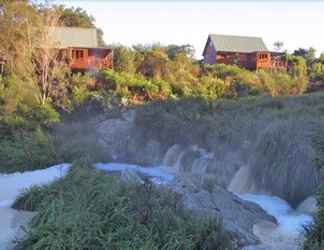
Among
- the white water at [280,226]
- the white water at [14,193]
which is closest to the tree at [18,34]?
the white water at [14,193]

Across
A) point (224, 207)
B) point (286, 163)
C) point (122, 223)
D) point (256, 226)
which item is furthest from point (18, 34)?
point (122, 223)

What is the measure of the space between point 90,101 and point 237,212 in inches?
626

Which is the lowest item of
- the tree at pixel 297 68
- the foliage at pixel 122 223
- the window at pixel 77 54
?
the foliage at pixel 122 223

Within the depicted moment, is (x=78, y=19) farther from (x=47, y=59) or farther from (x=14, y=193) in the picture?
(x=14, y=193)

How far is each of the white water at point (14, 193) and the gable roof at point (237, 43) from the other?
1132 inches

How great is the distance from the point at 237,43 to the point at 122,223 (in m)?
36.1

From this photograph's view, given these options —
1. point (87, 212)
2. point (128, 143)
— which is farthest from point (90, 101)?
point (87, 212)

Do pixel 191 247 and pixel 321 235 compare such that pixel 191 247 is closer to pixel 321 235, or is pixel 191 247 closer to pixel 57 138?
pixel 321 235

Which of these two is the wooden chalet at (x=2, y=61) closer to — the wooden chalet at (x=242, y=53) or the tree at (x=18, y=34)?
the tree at (x=18, y=34)

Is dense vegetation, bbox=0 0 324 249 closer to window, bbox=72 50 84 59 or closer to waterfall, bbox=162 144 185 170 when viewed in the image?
waterfall, bbox=162 144 185 170

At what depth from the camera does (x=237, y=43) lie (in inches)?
1617

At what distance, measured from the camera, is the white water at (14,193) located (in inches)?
295

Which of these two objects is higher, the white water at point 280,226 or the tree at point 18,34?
the tree at point 18,34

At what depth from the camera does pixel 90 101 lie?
23797 millimetres
